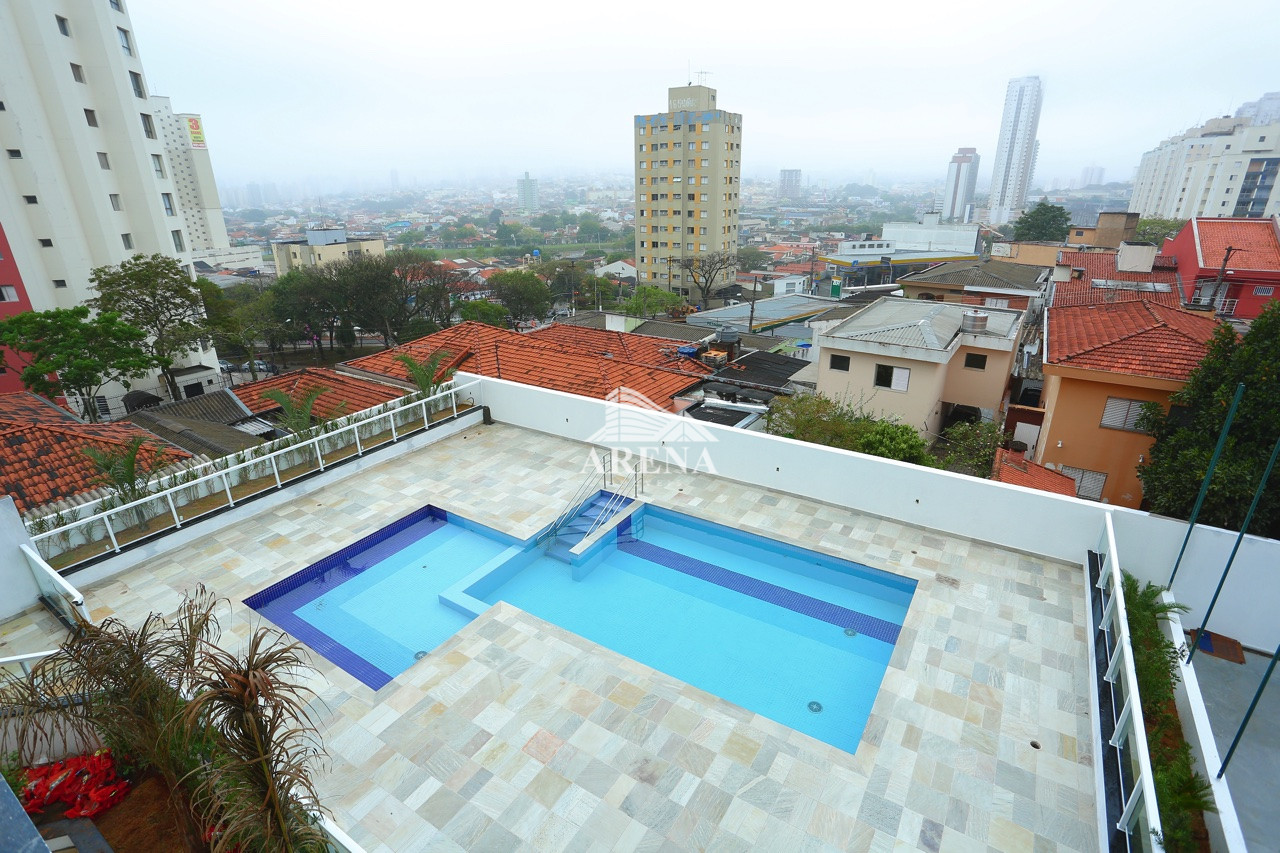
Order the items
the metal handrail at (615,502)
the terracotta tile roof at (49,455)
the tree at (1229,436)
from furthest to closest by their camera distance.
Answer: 1. the terracotta tile roof at (49,455)
2. the metal handrail at (615,502)
3. the tree at (1229,436)

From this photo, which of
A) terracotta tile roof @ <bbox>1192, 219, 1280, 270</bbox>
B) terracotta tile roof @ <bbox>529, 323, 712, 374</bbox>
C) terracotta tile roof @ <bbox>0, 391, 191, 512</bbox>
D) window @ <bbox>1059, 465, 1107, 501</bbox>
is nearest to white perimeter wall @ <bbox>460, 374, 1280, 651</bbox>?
window @ <bbox>1059, 465, 1107, 501</bbox>

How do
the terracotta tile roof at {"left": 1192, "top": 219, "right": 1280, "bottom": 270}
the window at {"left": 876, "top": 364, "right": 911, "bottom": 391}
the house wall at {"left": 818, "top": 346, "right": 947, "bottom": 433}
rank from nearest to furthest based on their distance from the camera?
1. the house wall at {"left": 818, "top": 346, "right": 947, "bottom": 433}
2. the window at {"left": 876, "top": 364, "right": 911, "bottom": 391}
3. the terracotta tile roof at {"left": 1192, "top": 219, "right": 1280, "bottom": 270}

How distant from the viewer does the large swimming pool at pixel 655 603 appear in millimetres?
7340

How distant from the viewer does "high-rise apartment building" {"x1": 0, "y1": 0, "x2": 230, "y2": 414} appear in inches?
1006

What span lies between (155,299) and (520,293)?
112ft

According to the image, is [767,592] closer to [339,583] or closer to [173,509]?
[339,583]

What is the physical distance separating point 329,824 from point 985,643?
21.7 feet

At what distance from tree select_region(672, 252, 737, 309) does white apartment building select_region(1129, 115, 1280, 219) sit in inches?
2153

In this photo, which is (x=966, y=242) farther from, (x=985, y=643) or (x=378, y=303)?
(x=985, y=643)

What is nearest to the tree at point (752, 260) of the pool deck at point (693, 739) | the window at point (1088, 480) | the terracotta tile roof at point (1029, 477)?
the window at point (1088, 480)

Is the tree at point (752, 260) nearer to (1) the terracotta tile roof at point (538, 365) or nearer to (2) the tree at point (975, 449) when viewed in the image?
(1) the terracotta tile roof at point (538, 365)

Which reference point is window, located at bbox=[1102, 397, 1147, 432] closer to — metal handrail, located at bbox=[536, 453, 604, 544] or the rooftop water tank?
the rooftop water tank

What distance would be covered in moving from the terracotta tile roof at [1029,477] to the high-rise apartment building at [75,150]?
115 feet

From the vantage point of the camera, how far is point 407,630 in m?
8.12
